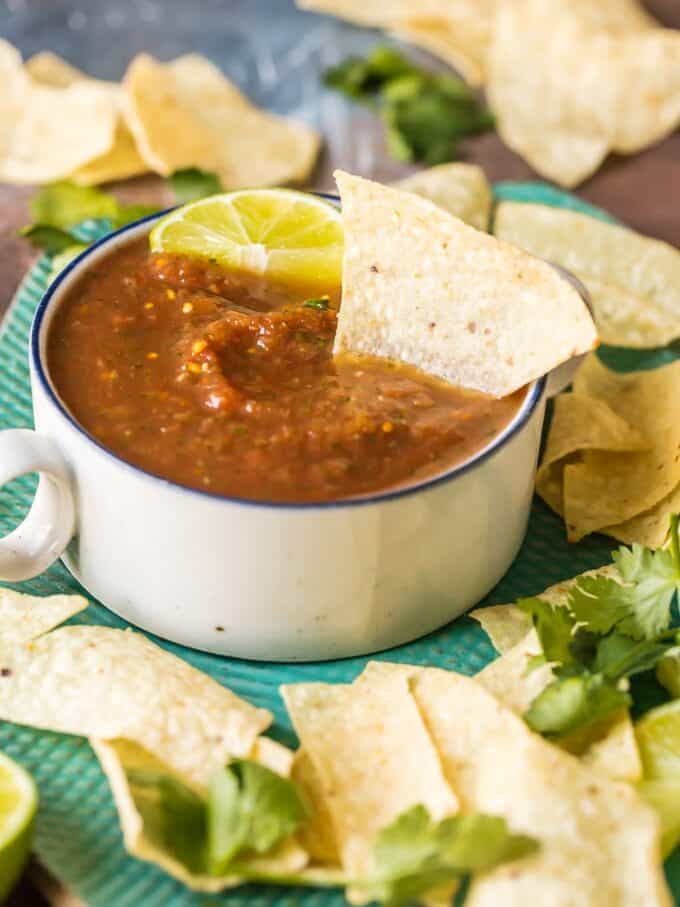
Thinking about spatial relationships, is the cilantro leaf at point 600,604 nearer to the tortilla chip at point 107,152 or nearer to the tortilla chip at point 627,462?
the tortilla chip at point 627,462

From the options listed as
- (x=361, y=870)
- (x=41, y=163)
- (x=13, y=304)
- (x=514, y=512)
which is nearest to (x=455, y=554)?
(x=514, y=512)

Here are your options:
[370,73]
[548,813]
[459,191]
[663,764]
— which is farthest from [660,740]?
[370,73]

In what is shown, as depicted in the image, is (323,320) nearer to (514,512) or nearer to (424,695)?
(514,512)

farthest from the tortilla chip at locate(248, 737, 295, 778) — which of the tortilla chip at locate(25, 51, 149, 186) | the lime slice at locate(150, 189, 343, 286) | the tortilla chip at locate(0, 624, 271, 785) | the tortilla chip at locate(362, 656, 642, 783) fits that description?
the tortilla chip at locate(25, 51, 149, 186)

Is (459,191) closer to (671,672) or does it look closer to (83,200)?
A: (83,200)

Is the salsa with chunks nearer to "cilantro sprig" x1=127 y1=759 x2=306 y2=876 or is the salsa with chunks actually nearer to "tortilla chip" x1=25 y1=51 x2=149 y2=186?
"cilantro sprig" x1=127 y1=759 x2=306 y2=876
